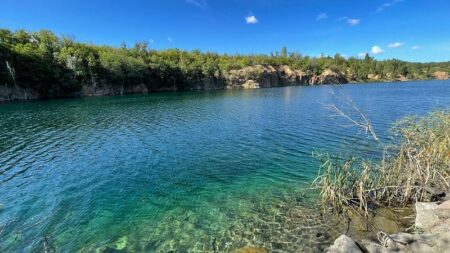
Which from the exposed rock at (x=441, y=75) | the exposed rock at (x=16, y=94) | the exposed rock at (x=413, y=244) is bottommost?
the exposed rock at (x=413, y=244)

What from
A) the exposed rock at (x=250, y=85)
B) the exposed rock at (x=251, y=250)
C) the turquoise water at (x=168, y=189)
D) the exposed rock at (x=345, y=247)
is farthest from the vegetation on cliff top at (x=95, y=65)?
the exposed rock at (x=345, y=247)

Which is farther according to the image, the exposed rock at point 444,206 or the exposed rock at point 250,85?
the exposed rock at point 250,85

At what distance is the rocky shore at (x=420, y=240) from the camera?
7168 millimetres

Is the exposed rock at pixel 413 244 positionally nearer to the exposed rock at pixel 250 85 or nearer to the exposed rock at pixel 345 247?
the exposed rock at pixel 345 247

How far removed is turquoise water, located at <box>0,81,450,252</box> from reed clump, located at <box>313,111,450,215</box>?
1.45m

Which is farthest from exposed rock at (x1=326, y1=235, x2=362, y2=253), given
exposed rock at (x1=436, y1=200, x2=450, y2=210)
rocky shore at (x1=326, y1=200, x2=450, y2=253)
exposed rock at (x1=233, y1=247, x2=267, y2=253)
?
exposed rock at (x1=436, y1=200, x2=450, y2=210)

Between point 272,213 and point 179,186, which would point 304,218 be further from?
point 179,186

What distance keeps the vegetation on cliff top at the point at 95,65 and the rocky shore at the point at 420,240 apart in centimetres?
8717

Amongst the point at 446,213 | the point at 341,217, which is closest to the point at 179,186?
the point at 341,217

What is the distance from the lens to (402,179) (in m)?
11.3

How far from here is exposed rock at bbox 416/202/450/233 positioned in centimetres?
819

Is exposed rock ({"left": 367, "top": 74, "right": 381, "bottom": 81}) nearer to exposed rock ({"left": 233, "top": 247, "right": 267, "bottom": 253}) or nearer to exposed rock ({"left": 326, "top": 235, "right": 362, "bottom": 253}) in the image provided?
exposed rock ({"left": 326, "top": 235, "right": 362, "bottom": 253})

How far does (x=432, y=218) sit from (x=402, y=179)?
8.78 feet

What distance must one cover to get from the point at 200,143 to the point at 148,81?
93491 mm
